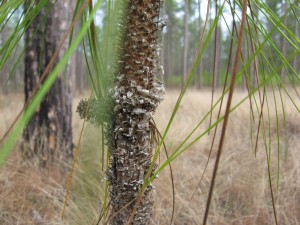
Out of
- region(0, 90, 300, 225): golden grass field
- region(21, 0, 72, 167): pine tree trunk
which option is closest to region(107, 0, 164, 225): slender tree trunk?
region(0, 90, 300, 225): golden grass field

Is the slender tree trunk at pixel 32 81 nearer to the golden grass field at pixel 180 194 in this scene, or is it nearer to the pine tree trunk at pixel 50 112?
the pine tree trunk at pixel 50 112

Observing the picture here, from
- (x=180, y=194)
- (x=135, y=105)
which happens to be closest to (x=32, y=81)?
(x=180, y=194)

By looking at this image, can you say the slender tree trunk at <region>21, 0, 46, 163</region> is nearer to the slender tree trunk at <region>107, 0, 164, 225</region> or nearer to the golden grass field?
the golden grass field

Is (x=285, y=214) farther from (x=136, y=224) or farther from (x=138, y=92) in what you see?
(x=138, y=92)

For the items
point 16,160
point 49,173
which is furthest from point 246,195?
point 16,160

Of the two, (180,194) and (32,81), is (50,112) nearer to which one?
(32,81)

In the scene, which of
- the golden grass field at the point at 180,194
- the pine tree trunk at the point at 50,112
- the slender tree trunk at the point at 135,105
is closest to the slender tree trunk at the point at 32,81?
the pine tree trunk at the point at 50,112

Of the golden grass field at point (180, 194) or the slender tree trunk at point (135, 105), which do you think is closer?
the slender tree trunk at point (135, 105)
